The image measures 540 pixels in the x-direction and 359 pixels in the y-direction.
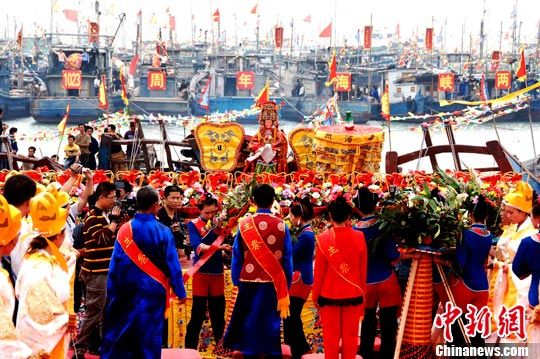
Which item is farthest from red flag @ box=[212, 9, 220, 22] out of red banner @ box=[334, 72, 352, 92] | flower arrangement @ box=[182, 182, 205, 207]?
flower arrangement @ box=[182, 182, 205, 207]

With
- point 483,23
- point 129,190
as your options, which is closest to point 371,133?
point 129,190

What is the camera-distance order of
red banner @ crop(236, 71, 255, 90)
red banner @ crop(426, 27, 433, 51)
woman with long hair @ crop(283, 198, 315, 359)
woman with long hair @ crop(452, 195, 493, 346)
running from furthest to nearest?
red banner @ crop(426, 27, 433, 51) → red banner @ crop(236, 71, 255, 90) → woman with long hair @ crop(283, 198, 315, 359) → woman with long hair @ crop(452, 195, 493, 346)

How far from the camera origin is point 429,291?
7.17 metres

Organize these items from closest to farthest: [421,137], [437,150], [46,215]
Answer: [46,215] < [437,150] < [421,137]

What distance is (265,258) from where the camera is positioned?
22.1 feet

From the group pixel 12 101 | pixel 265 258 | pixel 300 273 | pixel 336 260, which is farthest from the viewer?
pixel 12 101

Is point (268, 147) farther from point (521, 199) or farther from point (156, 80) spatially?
point (156, 80)

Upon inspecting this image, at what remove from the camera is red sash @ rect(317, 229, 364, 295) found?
21.7 feet

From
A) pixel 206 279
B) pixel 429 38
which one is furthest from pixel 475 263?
pixel 429 38

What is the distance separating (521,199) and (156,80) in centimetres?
6034

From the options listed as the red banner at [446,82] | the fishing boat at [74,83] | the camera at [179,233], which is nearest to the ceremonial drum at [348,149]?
the camera at [179,233]

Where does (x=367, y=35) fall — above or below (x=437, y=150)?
above

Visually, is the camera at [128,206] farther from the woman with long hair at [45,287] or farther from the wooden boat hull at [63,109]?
the wooden boat hull at [63,109]
